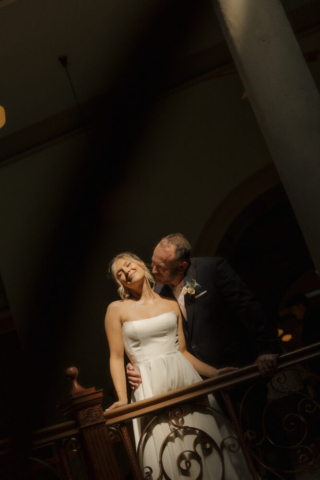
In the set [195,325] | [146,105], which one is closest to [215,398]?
[195,325]

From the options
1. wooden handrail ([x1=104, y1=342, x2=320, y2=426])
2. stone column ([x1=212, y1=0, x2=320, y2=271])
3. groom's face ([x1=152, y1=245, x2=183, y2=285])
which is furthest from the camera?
groom's face ([x1=152, y1=245, x2=183, y2=285])

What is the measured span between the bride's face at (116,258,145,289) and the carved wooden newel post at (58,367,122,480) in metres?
1.00

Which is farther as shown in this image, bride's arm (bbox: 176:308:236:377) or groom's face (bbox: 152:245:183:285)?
groom's face (bbox: 152:245:183:285)

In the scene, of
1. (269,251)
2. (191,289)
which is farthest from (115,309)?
(269,251)

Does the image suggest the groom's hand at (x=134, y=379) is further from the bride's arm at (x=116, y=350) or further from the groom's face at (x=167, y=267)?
the groom's face at (x=167, y=267)

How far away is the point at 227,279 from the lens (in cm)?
382

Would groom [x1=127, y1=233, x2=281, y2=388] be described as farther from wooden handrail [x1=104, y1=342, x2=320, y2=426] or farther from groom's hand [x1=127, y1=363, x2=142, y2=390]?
wooden handrail [x1=104, y1=342, x2=320, y2=426]

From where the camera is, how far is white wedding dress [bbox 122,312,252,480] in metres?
3.16

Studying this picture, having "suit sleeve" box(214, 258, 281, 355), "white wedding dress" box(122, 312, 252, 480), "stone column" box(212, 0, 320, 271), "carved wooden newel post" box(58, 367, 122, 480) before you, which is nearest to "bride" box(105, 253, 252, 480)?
"white wedding dress" box(122, 312, 252, 480)

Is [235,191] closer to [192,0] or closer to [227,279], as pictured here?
[192,0]

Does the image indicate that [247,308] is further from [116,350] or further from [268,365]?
[116,350]

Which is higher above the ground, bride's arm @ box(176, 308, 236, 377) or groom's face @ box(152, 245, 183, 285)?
groom's face @ box(152, 245, 183, 285)

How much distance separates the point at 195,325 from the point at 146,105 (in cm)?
528

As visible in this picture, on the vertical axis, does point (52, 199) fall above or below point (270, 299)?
above
